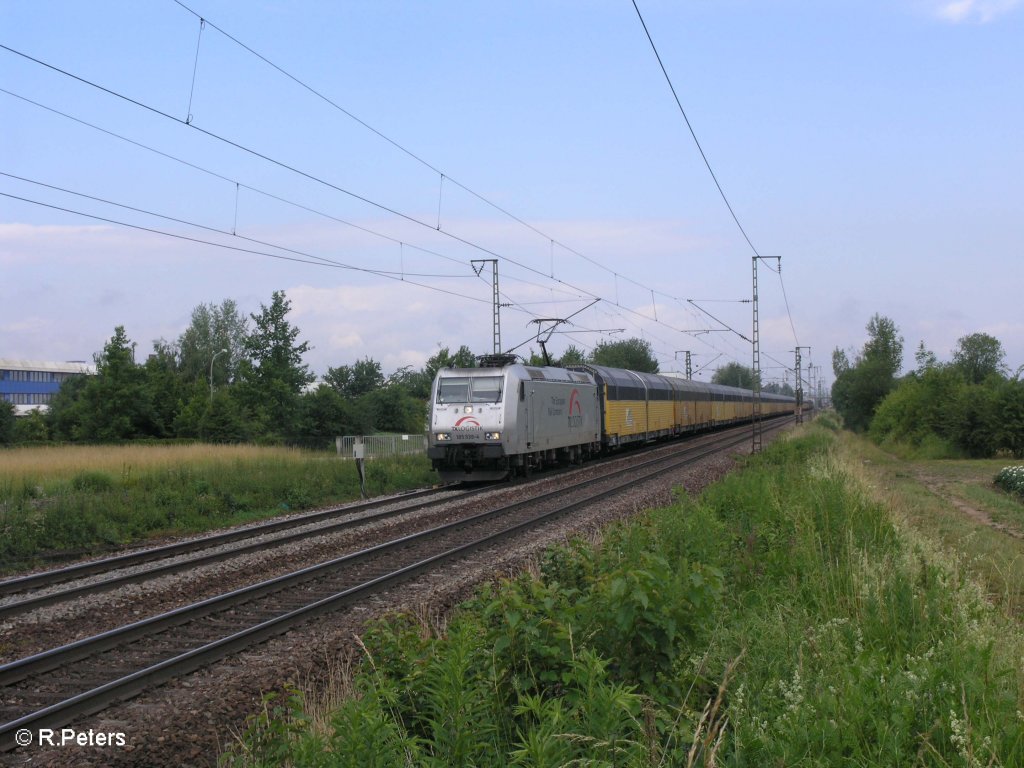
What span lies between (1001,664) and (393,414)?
4744 cm

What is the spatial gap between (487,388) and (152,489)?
8459 mm

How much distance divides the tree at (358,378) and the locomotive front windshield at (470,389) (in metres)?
44.4

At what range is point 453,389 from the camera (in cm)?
2316

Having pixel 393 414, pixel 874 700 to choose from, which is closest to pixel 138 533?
pixel 874 700

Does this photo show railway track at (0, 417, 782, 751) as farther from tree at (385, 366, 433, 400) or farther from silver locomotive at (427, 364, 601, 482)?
tree at (385, 366, 433, 400)

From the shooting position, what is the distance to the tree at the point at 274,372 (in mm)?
45750

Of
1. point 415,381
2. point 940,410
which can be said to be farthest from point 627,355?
point 940,410

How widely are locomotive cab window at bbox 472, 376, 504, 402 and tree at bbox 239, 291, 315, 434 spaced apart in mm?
24988

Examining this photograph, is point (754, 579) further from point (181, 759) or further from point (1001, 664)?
point (181, 759)

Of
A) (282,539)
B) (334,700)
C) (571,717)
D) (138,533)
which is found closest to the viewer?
(571,717)

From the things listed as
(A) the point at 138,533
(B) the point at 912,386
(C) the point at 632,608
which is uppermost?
(B) the point at 912,386

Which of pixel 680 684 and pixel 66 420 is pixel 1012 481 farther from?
pixel 66 420

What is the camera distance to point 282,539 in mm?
14000

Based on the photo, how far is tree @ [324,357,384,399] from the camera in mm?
67125
